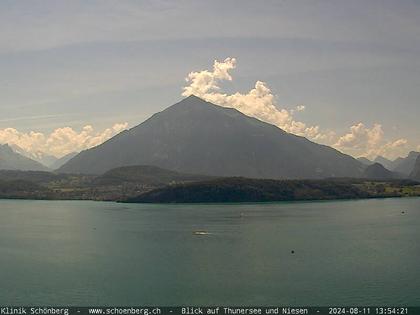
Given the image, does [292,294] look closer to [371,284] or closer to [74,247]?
[371,284]

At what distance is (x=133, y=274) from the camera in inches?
3551

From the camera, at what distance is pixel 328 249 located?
4523 inches

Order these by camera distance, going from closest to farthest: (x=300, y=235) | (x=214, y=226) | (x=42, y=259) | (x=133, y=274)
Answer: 1. (x=133, y=274)
2. (x=42, y=259)
3. (x=300, y=235)
4. (x=214, y=226)

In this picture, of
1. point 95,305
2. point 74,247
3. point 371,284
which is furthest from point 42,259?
point 371,284

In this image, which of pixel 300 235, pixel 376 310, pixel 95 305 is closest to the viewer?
pixel 376 310

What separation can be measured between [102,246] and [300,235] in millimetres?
54164

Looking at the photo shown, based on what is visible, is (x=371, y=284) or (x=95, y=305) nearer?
(x=95, y=305)

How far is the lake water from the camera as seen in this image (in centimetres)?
7325

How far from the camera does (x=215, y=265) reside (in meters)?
96.9

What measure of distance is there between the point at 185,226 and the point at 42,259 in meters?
67.4

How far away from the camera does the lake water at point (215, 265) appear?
240ft

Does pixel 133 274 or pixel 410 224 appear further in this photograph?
pixel 410 224

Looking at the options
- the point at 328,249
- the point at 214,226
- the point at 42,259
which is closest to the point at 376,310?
the point at 328,249

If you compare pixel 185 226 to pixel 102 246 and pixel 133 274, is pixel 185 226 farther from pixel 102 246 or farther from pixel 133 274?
pixel 133 274
